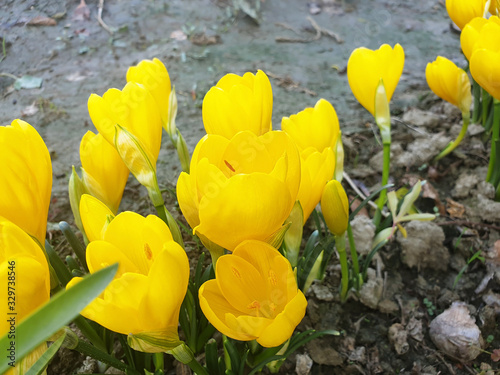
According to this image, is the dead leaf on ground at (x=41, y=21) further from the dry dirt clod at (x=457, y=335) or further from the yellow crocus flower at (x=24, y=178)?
the dry dirt clod at (x=457, y=335)

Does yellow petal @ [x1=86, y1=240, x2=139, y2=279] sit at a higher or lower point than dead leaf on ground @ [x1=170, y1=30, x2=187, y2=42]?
higher

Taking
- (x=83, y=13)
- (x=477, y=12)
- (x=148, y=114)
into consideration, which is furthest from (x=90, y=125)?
(x=477, y=12)

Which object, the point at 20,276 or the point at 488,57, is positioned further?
the point at 488,57

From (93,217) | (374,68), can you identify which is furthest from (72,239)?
(374,68)

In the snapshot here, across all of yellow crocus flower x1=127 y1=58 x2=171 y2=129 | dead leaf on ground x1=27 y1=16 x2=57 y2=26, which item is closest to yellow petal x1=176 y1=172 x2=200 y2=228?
yellow crocus flower x1=127 y1=58 x2=171 y2=129

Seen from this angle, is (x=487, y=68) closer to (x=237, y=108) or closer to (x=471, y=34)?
(x=471, y=34)

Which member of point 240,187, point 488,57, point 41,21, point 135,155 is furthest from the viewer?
point 41,21

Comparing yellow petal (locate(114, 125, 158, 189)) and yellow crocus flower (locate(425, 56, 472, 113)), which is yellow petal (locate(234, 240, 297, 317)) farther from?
yellow crocus flower (locate(425, 56, 472, 113))
